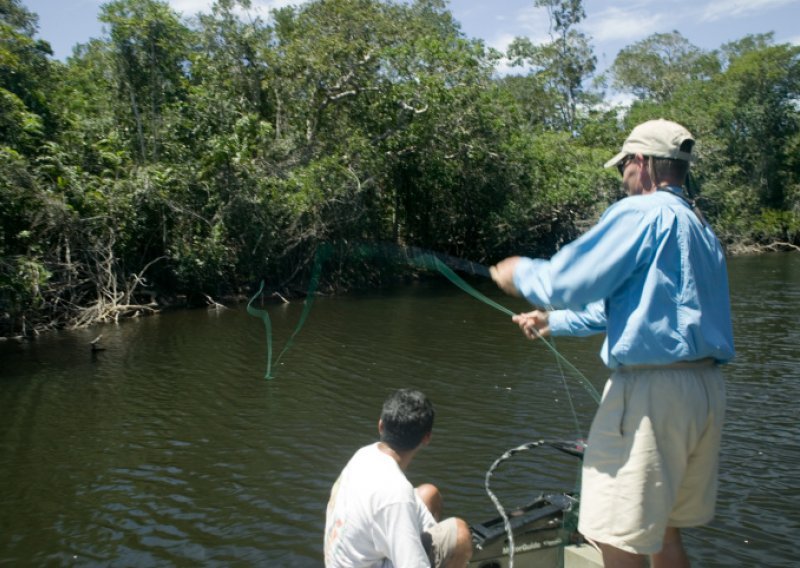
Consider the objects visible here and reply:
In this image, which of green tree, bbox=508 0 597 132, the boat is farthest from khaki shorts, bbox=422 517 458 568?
green tree, bbox=508 0 597 132

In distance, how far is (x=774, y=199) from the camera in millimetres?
43688

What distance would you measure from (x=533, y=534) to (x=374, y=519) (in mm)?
1350

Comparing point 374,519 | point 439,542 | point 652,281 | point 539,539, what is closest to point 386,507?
point 374,519

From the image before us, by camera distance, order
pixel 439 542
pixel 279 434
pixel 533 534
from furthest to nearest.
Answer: pixel 279 434
pixel 533 534
pixel 439 542

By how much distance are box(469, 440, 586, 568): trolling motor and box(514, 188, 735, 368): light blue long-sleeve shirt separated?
4.54 feet

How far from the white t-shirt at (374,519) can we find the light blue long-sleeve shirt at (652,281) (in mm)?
958

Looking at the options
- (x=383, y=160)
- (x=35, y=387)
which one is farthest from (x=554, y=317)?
(x=383, y=160)

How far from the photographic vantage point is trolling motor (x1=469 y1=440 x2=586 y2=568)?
12.1 ft

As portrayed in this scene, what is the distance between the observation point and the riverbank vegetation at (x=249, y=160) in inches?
680

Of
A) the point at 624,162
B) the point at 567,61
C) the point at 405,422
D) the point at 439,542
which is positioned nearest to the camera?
the point at 624,162

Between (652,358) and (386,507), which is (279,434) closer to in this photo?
(386,507)

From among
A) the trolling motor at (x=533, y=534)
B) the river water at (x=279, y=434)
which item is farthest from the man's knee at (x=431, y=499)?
the river water at (x=279, y=434)

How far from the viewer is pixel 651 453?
2.43 metres

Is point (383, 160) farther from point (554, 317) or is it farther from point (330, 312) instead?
point (554, 317)
